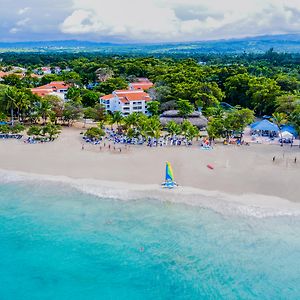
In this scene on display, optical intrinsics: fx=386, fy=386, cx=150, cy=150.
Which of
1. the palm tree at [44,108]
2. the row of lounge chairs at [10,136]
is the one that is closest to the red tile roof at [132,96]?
the palm tree at [44,108]

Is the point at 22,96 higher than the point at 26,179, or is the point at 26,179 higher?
the point at 22,96

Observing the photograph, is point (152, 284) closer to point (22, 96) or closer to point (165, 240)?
point (165, 240)

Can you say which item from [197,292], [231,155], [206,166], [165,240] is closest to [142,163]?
[206,166]

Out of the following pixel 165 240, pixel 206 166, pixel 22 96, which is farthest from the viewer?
pixel 22 96

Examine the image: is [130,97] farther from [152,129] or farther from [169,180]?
[169,180]

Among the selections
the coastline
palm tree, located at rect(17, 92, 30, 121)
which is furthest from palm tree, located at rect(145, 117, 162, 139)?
palm tree, located at rect(17, 92, 30, 121)
